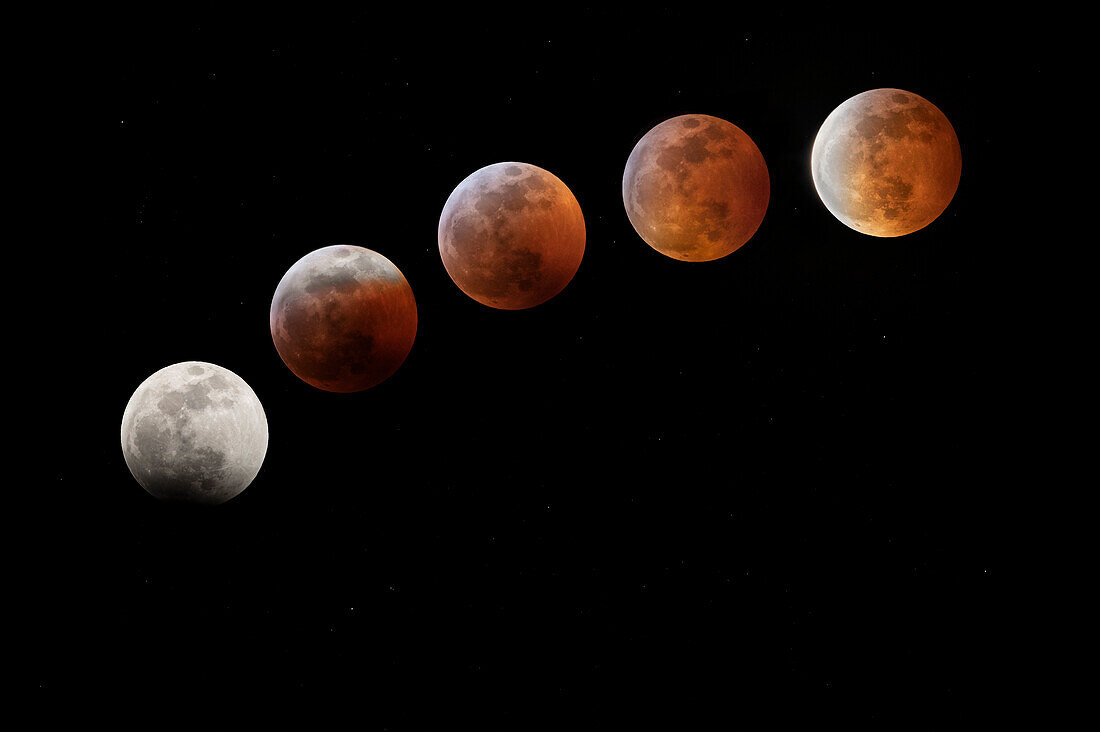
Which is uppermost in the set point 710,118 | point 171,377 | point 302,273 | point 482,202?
point 710,118

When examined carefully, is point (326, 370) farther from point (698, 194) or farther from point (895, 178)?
point (895, 178)

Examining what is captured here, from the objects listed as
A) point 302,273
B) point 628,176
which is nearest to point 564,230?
point 628,176

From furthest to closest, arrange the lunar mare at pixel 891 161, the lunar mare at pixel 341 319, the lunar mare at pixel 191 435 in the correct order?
the lunar mare at pixel 341 319, the lunar mare at pixel 191 435, the lunar mare at pixel 891 161

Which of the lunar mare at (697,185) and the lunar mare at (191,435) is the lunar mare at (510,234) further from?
the lunar mare at (191,435)

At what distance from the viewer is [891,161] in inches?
203

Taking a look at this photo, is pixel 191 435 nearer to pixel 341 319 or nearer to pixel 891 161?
pixel 341 319

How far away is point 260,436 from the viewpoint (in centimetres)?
559

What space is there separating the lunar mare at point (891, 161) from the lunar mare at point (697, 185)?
429 mm

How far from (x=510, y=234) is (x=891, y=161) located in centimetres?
200

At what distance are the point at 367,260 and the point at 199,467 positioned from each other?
1437mm

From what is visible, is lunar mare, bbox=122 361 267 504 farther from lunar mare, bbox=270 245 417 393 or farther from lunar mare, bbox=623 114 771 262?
lunar mare, bbox=623 114 771 262

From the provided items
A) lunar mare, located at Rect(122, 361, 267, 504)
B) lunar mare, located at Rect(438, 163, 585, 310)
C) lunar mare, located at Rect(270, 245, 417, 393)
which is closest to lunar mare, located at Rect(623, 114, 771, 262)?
lunar mare, located at Rect(438, 163, 585, 310)

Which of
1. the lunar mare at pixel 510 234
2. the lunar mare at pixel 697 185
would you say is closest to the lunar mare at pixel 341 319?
the lunar mare at pixel 510 234

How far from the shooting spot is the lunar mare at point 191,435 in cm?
529
